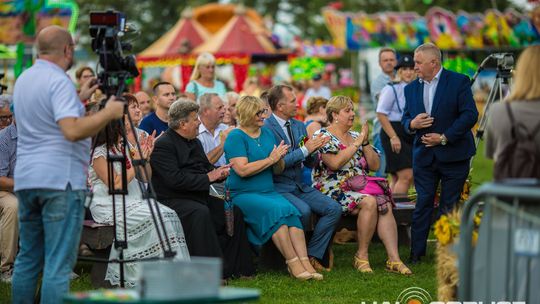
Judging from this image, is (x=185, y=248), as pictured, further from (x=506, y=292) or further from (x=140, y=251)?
(x=506, y=292)

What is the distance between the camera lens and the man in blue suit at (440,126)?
935 cm

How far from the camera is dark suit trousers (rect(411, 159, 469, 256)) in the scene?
9453mm

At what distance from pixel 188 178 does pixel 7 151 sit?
151 centimetres

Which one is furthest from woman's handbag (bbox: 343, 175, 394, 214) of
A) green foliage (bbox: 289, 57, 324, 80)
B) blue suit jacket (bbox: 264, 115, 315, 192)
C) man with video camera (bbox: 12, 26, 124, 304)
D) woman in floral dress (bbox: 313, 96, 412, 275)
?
green foliage (bbox: 289, 57, 324, 80)

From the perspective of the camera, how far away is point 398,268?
9.41 metres

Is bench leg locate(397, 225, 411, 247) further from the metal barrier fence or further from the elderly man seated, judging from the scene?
the metal barrier fence

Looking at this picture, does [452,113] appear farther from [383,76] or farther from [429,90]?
[383,76]

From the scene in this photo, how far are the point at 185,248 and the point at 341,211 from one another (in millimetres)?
1684

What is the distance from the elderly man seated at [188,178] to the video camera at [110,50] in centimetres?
199

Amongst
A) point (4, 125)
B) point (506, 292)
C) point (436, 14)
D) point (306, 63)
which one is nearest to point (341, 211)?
point (4, 125)

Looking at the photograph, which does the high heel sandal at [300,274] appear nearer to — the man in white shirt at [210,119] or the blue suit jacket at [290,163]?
the blue suit jacket at [290,163]

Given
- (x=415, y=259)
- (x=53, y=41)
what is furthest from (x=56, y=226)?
(x=415, y=259)

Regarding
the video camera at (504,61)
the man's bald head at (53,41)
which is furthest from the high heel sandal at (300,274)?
the man's bald head at (53,41)

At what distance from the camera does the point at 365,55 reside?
1834 inches
